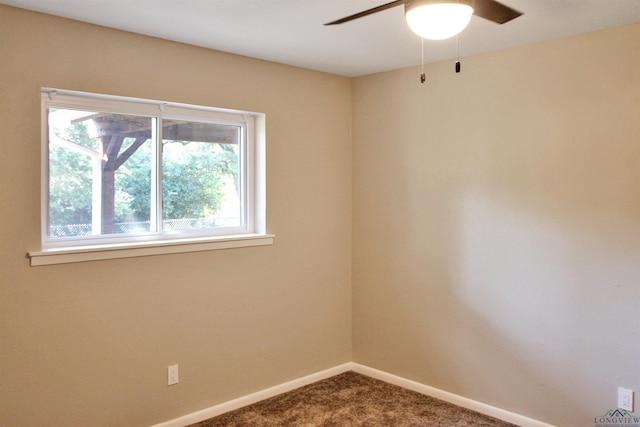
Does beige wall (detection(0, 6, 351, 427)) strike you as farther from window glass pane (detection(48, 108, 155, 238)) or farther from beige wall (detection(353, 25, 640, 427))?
beige wall (detection(353, 25, 640, 427))

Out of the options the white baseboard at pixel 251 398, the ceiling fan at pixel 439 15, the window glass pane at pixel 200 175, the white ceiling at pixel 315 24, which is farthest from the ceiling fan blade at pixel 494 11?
the white baseboard at pixel 251 398

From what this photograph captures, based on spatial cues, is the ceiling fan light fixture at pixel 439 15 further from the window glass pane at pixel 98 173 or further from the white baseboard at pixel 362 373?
the white baseboard at pixel 362 373

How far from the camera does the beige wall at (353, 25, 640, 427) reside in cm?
272

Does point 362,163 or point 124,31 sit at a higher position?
point 124,31

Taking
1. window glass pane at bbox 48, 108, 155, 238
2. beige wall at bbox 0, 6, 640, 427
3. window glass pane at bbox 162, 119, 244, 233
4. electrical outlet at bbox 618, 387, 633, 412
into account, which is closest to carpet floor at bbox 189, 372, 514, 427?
beige wall at bbox 0, 6, 640, 427

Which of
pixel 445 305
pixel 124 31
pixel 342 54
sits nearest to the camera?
pixel 124 31

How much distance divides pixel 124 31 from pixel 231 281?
5.32 ft

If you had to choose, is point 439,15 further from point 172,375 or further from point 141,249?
point 172,375

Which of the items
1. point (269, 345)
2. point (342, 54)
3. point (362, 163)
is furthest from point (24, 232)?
point (362, 163)

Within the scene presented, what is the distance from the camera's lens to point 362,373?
3973 millimetres

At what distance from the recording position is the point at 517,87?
10.1 ft

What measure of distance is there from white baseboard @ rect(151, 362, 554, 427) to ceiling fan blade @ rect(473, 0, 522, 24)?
235cm

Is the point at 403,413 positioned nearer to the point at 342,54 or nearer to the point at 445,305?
the point at 445,305

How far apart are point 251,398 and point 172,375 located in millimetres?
636
